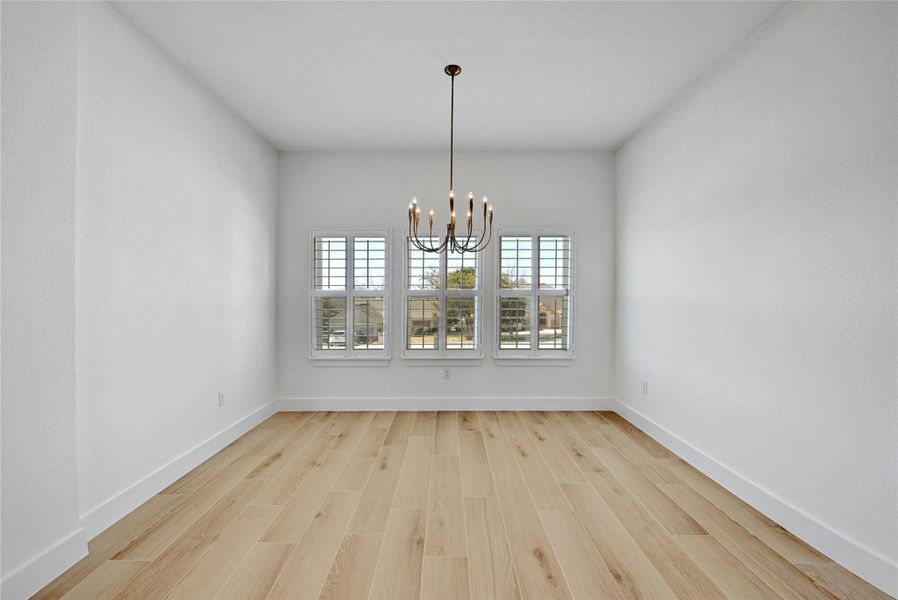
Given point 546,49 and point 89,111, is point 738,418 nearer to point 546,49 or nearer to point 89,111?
point 546,49

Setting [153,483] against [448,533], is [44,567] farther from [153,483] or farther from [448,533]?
[448,533]

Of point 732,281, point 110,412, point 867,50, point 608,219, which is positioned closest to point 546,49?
point 867,50

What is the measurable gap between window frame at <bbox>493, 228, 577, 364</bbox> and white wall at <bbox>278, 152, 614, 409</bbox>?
0.25 ft

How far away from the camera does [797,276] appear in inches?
93.0

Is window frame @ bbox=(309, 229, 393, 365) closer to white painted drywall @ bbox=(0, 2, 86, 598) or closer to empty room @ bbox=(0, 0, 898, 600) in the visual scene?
empty room @ bbox=(0, 0, 898, 600)

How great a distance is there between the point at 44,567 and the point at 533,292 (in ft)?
13.8

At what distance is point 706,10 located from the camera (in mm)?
2500

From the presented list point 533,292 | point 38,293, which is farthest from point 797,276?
point 38,293

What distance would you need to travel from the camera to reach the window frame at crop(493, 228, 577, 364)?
4895 millimetres

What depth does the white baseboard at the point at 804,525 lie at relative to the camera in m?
1.90

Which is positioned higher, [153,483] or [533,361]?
[533,361]

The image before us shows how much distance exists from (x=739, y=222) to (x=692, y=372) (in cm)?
117

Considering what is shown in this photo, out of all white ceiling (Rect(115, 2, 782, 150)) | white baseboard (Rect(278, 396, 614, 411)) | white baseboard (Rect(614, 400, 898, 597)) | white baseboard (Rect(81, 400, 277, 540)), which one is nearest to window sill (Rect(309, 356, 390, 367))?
white baseboard (Rect(278, 396, 614, 411))

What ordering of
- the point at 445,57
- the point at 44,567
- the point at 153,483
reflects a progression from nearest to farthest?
the point at 44,567 < the point at 153,483 < the point at 445,57
